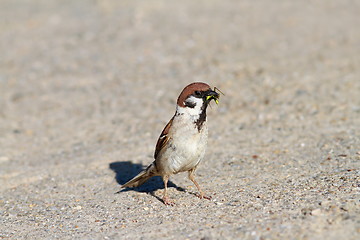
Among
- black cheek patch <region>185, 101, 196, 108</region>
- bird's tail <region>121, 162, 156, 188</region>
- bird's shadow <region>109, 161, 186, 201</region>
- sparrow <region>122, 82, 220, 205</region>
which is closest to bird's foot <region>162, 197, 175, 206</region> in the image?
sparrow <region>122, 82, 220, 205</region>

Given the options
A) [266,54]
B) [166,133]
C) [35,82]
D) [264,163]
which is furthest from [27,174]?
[266,54]

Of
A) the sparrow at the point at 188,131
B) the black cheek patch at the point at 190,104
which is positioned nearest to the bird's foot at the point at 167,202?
the sparrow at the point at 188,131

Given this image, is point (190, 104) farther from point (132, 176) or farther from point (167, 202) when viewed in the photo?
point (132, 176)

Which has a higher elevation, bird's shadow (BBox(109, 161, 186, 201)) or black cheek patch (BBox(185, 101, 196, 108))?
black cheek patch (BBox(185, 101, 196, 108))

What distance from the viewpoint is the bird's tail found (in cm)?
641

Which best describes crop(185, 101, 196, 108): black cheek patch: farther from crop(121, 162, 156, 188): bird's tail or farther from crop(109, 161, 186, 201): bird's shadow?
crop(109, 161, 186, 201): bird's shadow

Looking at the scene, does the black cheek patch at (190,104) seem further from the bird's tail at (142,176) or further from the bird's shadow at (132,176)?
the bird's shadow at (132,176)

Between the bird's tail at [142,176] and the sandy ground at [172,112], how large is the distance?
16 centimetres

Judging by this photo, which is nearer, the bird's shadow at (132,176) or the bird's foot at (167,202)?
the bird's foot at (167,202)

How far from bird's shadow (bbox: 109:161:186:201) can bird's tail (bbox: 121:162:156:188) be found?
0.20 m

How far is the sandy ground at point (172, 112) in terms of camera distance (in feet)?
18.1

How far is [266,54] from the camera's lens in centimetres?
1280

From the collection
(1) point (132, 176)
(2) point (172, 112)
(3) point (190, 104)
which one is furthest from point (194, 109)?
(2) point (172, 112)

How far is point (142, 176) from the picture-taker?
6.55 meters
